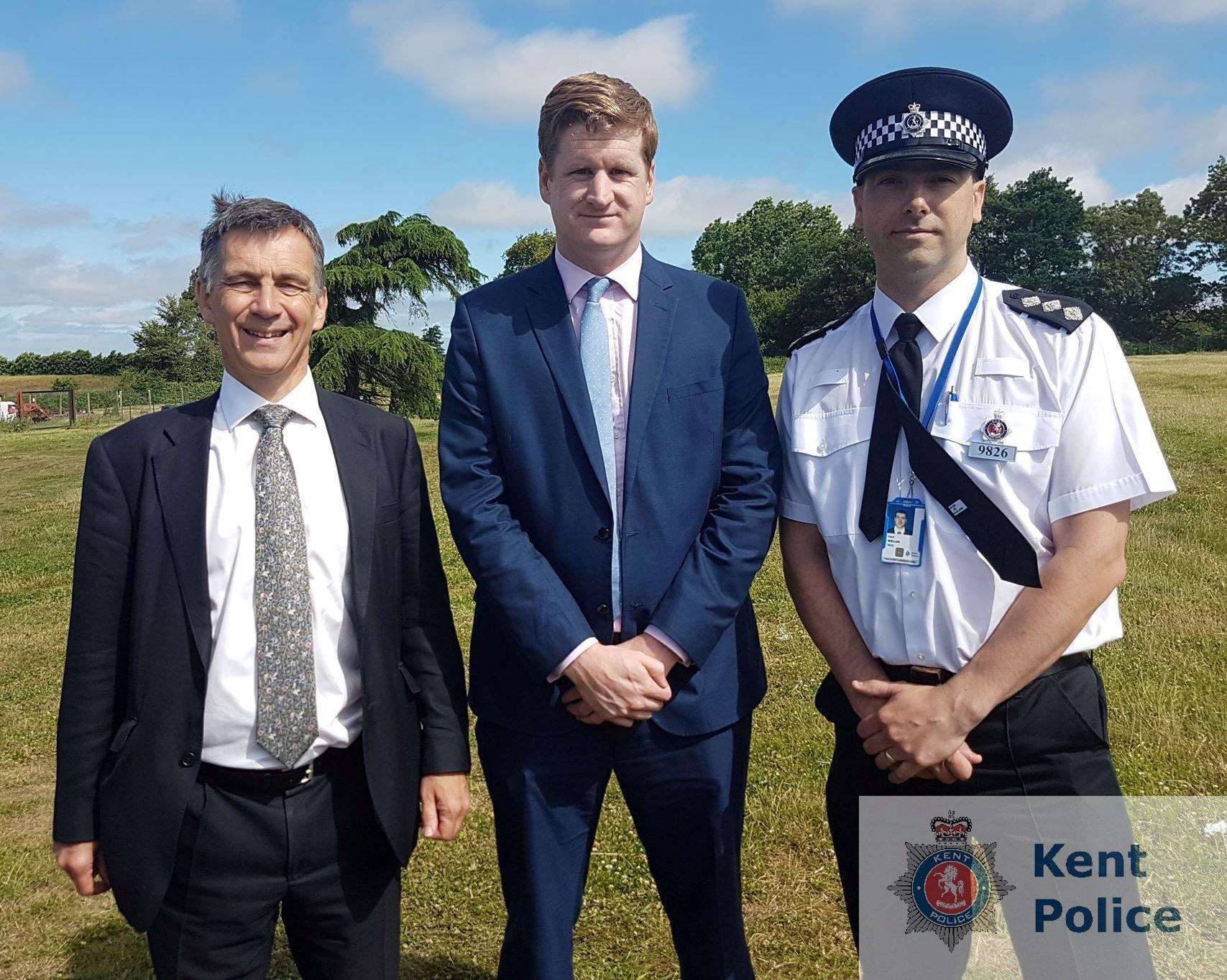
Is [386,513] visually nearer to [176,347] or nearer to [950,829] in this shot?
[950,829]

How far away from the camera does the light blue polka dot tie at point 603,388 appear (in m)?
2.58

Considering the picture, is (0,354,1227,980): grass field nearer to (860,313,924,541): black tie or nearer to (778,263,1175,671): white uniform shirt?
(778,263,1175,671): white uniform shirt

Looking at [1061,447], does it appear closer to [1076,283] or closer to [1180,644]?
[1180,644]

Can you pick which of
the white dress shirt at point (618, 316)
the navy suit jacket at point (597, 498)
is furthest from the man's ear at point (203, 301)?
the white dress shirt at point (618, 316)

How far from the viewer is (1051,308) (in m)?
2.50

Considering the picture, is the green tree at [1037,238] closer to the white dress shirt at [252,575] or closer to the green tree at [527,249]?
the green tree at [527,249]

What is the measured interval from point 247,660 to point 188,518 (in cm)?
37

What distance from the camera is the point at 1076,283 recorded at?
68.9m

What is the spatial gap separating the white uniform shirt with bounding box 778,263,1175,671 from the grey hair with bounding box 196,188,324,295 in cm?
148

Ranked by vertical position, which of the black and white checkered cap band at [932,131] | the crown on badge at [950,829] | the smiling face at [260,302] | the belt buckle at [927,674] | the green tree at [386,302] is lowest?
the crown on badge at [950,829]

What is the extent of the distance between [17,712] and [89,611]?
573cm

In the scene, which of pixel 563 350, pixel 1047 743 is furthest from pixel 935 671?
pixel 563 350

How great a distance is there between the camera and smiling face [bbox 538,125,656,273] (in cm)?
252

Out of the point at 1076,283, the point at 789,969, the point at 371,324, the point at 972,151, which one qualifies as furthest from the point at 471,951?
the point at 1076,283
